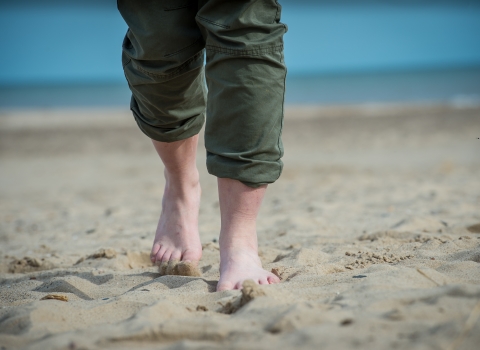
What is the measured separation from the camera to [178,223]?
205 centimetres

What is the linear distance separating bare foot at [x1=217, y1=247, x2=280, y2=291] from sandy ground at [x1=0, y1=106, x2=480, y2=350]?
59 mm

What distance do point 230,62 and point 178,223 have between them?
2.63 feet

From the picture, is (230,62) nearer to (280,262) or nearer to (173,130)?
(173,130)

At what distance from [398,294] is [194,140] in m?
1.07

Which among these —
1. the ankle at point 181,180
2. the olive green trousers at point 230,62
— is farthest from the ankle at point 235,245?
the ankle at point 181,180

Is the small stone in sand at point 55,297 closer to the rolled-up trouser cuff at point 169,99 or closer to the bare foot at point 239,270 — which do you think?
the bare foot at point 239,270

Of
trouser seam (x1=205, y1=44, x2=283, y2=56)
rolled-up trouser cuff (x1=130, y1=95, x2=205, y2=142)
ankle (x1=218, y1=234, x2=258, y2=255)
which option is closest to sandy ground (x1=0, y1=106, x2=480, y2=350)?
ankle (x1=218, y1=234, x2=258, y2=255)

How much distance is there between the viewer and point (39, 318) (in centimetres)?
127

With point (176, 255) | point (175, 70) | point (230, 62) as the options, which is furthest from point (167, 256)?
point (230, 62)

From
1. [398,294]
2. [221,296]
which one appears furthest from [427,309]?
[221,296]

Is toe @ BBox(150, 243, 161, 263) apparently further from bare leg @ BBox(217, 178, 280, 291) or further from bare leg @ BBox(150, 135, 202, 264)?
bare leg @ BBox(217, 178, 280, 291)

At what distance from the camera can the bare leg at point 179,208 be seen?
1.98m

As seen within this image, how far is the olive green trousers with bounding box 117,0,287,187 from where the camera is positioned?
147 centimetres

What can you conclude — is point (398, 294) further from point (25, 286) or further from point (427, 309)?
point (25, 286)
